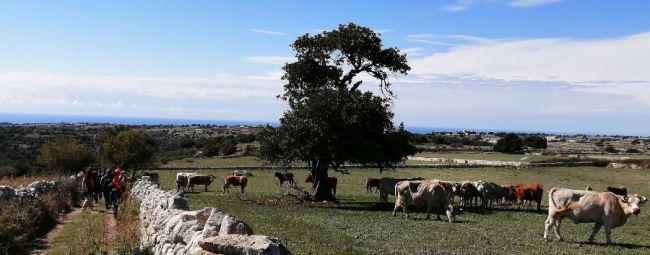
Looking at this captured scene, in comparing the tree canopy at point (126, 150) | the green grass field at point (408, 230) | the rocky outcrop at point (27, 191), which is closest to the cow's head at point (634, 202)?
the green grass field at point (408, 230)

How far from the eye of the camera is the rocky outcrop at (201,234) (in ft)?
27.5

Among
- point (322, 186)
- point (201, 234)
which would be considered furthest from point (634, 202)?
point (322, 186)

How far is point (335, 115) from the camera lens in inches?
1292

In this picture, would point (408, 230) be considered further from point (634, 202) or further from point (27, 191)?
point (27, 191)

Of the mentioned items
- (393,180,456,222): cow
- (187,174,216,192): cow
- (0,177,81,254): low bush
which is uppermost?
(393,180,456,222): cow

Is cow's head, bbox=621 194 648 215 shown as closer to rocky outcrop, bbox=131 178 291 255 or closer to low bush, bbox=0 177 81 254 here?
rocky outcrop, bbox=131 178 291 255

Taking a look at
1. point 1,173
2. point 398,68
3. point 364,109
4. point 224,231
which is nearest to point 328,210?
point 364,109

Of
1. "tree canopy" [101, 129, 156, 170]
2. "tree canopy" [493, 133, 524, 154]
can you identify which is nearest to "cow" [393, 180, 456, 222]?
"tree canopy" [101, 129, 156, 170]

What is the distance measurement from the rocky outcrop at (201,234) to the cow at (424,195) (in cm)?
1268

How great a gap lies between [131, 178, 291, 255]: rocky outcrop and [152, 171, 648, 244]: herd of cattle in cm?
1220

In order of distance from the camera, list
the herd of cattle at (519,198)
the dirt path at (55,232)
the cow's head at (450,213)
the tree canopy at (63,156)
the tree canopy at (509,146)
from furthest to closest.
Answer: the tree canopy at (509,146) → the tree canopy at (63,156) → the cow's head at (450,213) → the herd of cattle at (519,198) → the dirt path at (55,232)

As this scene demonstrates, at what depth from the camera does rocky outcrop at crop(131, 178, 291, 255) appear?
8367 mm

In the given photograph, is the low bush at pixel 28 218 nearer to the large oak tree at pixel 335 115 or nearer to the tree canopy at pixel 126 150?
the large oak tree at pixel 335 115

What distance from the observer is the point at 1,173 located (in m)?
53.7
